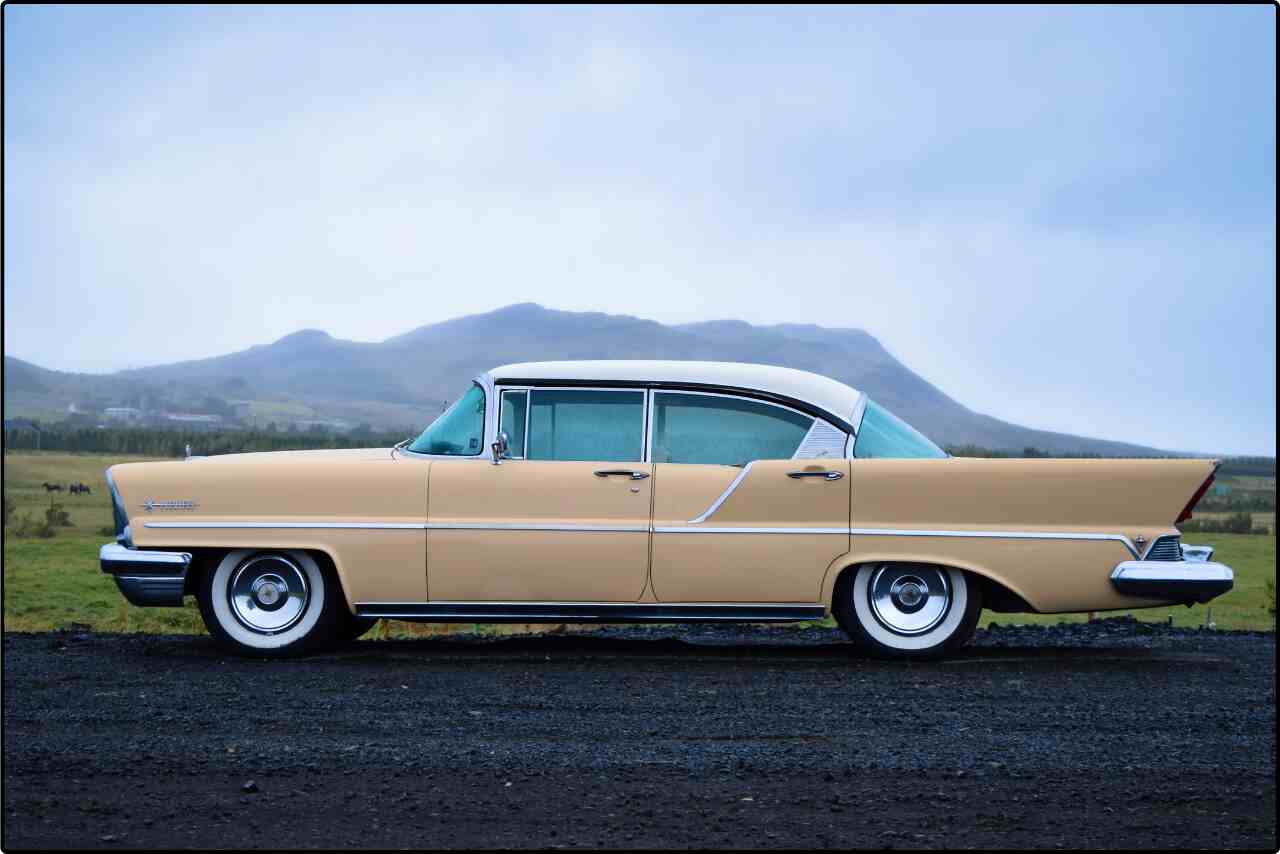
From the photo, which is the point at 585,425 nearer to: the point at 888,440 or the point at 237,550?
the point at 888,440

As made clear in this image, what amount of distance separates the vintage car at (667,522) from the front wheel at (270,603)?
12 millimetres

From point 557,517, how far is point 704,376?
3.90 ft

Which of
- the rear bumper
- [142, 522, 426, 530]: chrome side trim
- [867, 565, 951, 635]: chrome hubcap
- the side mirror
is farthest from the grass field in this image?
[867, 565, 951, 635]: chrome hubcap

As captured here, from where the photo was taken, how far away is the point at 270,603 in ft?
26.6

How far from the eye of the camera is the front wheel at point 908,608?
25.5ft

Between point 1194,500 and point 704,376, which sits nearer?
point 1194,500

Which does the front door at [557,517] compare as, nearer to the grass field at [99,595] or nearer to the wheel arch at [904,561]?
the wheel arch at [904,561]

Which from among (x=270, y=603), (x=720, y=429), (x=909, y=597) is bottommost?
(x=270, y=603)

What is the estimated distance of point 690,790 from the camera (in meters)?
→ 4.86

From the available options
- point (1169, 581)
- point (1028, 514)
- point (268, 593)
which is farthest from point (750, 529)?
point (268, 593)

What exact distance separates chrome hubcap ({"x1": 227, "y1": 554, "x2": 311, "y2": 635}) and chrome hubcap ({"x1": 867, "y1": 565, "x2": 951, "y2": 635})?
3.33 meters

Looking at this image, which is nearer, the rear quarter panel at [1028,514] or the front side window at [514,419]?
the rear quarter panel at [1028,514]

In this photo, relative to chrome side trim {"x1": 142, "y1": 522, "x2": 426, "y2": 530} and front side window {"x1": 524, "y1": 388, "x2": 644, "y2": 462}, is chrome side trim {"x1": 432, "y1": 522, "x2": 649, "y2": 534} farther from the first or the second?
front side window {"x1": 524, "y1": 388, "x2": 644, "y2": 462}

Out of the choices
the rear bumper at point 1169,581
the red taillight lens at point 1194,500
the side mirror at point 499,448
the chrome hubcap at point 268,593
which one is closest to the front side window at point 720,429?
the side mirror at point 499,448
